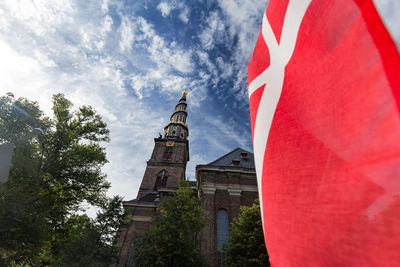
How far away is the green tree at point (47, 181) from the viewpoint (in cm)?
950

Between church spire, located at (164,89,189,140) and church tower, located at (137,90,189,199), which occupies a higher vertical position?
church spire, located at (164,89,189,140)

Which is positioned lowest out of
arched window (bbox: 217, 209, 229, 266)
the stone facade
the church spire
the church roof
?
arched window (bbox: 217, 209, 229, 266)

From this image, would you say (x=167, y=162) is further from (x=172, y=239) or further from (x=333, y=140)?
(x=333, y=140)

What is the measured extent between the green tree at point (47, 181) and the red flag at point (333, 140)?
39.7 feet

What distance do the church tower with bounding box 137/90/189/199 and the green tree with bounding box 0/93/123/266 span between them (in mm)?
14206

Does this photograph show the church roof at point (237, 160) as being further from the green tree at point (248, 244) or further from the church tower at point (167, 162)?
the green tree at point (248, 244)

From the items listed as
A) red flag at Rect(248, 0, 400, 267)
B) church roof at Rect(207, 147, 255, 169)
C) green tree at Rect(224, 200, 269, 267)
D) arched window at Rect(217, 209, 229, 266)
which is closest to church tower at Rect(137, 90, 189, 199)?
church roof at Rect(207, 147, 255, 169)

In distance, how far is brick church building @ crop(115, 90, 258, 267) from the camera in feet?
55.1

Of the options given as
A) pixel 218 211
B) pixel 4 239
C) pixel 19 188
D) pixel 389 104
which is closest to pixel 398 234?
pixel 389 104

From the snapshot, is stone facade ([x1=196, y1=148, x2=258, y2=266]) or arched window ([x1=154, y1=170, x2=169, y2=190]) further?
arched window ([x1=154, y1=170, x2=169, y2=190])

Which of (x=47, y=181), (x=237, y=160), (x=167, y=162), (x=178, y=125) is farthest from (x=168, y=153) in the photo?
(x=47, y=181)

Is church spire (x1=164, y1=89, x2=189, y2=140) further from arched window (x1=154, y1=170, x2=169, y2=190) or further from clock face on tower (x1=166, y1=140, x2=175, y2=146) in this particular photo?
arched window (x1=154, y1=170, x2=169, y2=190)

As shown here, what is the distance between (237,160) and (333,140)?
20434 millimetres

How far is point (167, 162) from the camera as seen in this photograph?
35.3m
